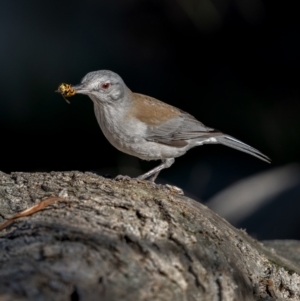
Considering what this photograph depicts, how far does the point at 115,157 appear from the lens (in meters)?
8.98

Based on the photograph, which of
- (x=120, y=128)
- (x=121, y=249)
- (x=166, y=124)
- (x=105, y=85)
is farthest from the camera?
(x=166, y=124)

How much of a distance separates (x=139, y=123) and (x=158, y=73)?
3.57 m

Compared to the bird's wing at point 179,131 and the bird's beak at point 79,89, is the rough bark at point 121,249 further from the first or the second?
the bird's wing at point 179,131

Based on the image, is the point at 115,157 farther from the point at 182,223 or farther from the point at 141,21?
the point at 182,223

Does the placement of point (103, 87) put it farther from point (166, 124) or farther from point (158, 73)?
point (158, 73)

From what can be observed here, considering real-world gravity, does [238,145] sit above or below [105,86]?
below

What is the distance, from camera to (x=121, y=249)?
3.10m

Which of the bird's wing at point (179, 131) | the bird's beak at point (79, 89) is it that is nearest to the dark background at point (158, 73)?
the bird's wing at point (179, 131)

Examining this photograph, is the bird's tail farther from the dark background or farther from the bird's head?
the dark background

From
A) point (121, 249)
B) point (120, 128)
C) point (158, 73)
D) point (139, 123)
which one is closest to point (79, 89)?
point (120, 128)

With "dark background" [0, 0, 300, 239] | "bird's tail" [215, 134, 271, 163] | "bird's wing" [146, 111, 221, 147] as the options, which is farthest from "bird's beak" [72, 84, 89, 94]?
"dark background" [0, 0, 300, 239]

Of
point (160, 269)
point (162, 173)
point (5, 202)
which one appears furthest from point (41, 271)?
point (162, 173)

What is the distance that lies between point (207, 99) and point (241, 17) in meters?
1.12

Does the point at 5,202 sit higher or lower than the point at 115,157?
higher
